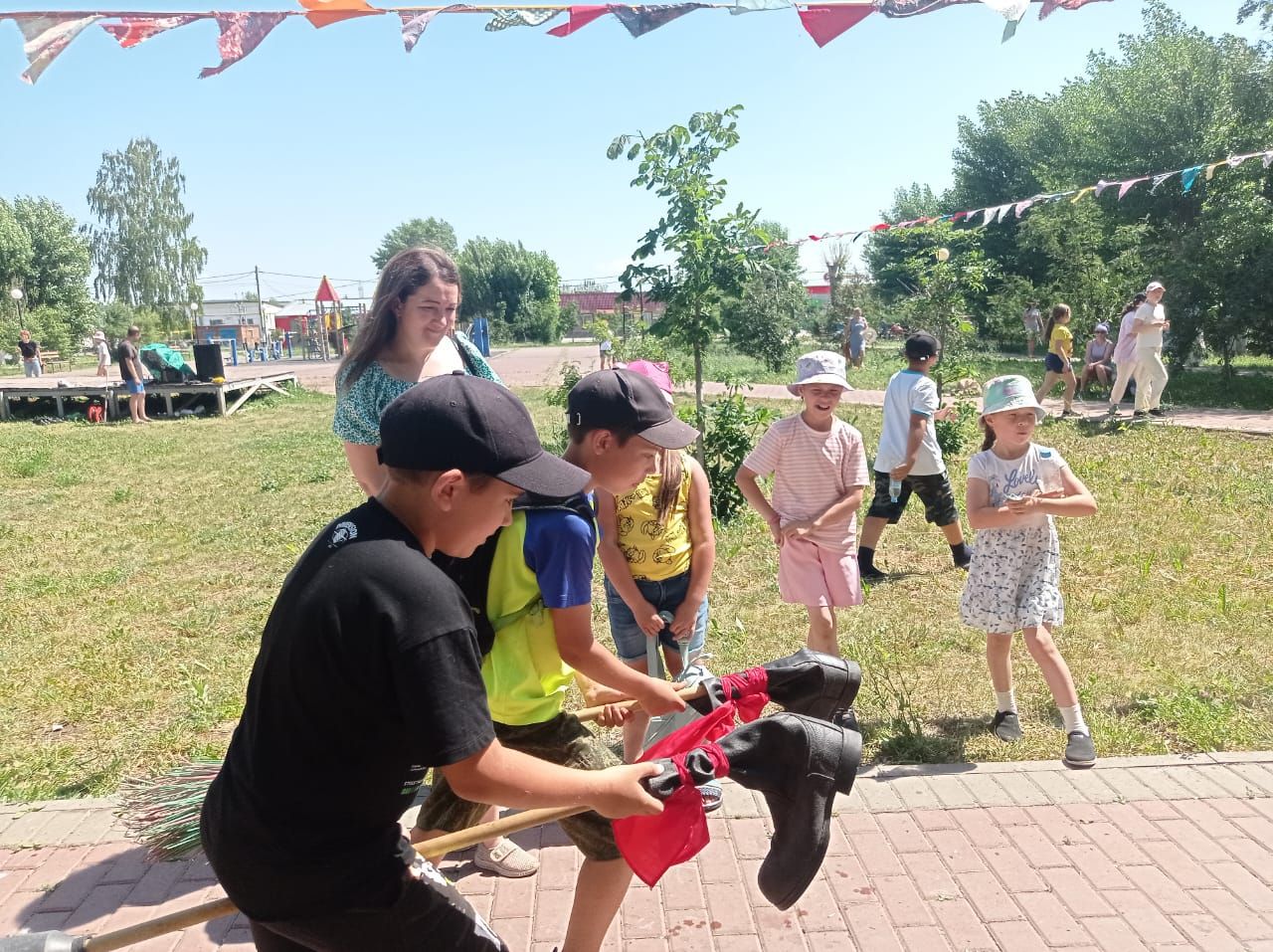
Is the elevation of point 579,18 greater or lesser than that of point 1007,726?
greater

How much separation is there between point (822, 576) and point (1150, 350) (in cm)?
1019

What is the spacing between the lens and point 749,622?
560cm

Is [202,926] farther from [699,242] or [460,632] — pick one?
[699,242]

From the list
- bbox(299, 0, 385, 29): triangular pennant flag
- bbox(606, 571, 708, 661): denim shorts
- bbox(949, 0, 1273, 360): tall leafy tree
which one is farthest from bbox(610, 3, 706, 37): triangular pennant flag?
bbox(949, 0, 1273, 360): tall leafy tree

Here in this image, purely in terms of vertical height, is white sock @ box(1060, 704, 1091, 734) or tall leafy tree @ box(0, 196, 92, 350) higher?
tall leafy tree @ box(0, 196, 92, 350)

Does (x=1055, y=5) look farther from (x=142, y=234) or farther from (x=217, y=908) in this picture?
(x=142, y=234)

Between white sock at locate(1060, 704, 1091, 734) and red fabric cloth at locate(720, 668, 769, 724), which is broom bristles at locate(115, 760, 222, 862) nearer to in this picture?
red fabric cloth at locate(720, 668, 769, 724)

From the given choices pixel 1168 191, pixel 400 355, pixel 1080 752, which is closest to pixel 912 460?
pixel 1080 752

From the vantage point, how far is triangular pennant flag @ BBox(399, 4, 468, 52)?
539 centimetres

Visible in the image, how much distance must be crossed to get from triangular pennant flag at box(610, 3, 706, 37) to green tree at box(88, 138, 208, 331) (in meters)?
65.1

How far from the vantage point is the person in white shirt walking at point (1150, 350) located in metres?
12.0

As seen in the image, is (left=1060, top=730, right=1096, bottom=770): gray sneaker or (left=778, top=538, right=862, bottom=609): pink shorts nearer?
(left=1060, top=730, right=1096, bottom=770): gray sneaker

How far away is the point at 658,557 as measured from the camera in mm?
3492

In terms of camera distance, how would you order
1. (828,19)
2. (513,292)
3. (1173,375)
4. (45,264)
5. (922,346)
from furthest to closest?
(513,292)
(45,264)
(1173,375)
(922,346)
(828,19)
